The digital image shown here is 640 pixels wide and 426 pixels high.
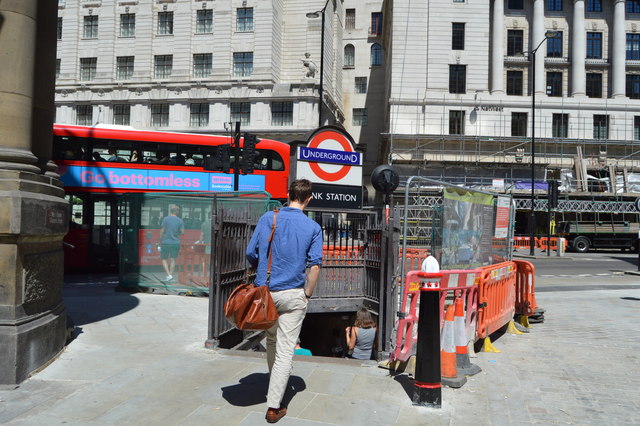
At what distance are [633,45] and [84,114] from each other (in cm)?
4735

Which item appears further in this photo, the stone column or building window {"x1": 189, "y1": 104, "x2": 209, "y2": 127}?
the stone column

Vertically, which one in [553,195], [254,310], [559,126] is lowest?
[254,310]

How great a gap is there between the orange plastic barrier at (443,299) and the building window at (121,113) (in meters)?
39.8

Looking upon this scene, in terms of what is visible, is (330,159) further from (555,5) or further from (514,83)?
(555,5)

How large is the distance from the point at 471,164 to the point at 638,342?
3297 cm

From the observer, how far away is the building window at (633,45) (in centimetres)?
4281

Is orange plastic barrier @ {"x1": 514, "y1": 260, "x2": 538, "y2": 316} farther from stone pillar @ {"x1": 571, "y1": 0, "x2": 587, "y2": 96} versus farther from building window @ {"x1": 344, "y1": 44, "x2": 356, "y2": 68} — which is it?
building window @ {"x1": 344, "y1": 44, "x2": 356, "y2": 68}

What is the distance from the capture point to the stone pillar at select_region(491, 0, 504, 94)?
40.3 metres

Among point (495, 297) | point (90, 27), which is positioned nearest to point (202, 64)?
point (90, 27)

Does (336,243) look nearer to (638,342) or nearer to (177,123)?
(638,342)

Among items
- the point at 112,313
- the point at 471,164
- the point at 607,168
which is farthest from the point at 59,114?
the point at 607,168

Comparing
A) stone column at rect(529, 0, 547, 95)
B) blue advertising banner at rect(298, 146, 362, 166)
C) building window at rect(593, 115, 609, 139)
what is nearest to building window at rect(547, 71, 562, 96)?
stone column at rect(529, 0, 547, 95)

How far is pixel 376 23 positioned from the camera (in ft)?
171

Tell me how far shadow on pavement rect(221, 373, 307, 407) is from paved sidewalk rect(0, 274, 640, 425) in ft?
0.03
